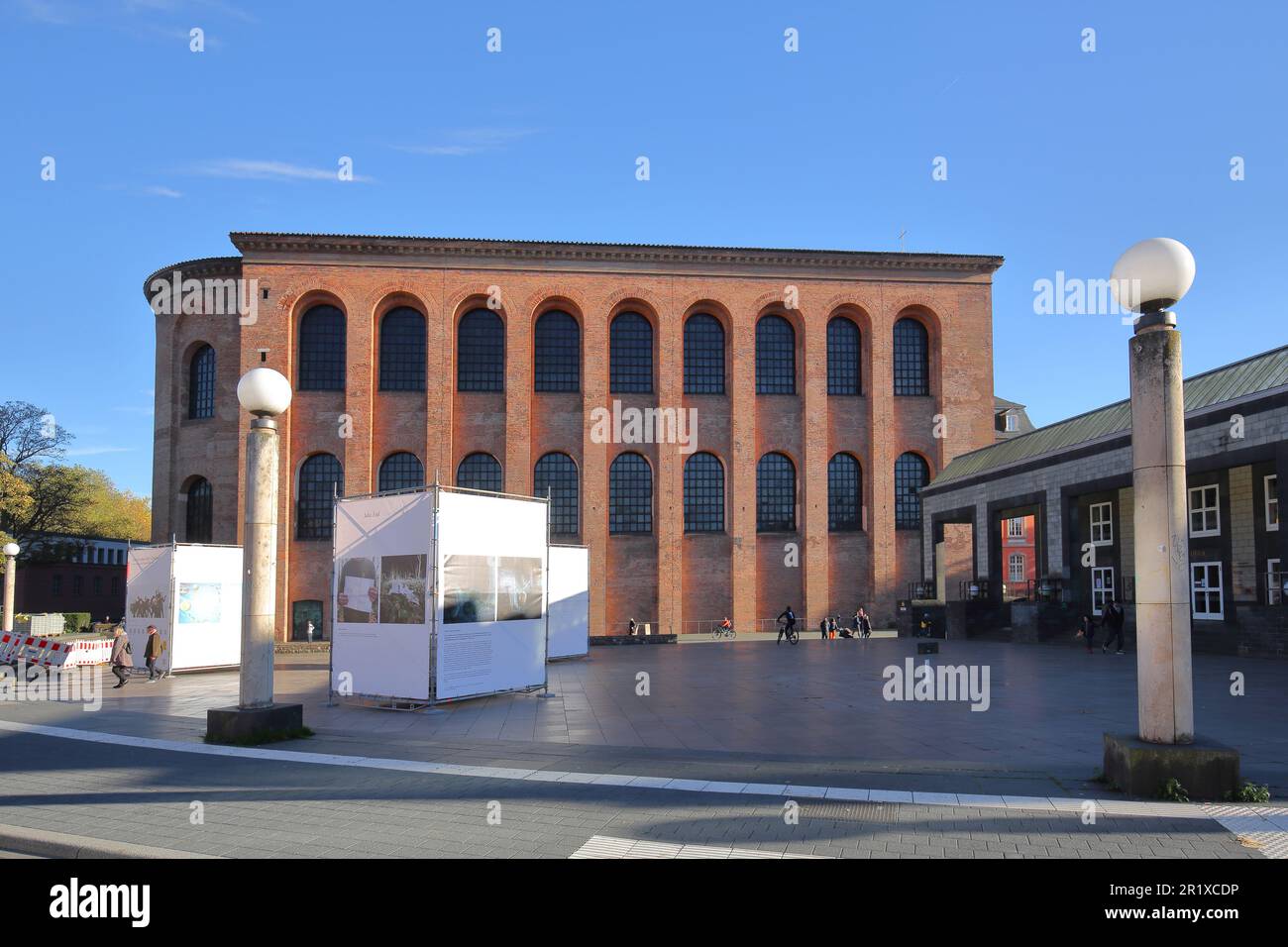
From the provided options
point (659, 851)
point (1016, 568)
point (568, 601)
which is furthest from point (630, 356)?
point (1016, 568)

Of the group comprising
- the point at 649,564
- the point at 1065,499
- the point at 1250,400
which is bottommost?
the point at 649,564

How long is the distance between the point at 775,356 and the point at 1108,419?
52.6ft

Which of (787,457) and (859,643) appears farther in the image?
(787,457)

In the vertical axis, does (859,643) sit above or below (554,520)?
below

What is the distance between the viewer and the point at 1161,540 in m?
7.84

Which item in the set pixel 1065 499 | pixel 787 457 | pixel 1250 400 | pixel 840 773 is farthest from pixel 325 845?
pixel 787 457

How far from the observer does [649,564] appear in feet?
126

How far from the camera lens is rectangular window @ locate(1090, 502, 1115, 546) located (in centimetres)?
2834

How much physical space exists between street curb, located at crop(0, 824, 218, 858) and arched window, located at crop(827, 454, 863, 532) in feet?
116

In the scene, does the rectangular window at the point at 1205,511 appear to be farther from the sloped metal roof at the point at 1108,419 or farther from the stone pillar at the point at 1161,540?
the stone pillar at the point at 1161,540

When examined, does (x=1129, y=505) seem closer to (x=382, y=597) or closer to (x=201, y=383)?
(x=382, y=597)

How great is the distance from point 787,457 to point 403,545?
27747 millimetres
